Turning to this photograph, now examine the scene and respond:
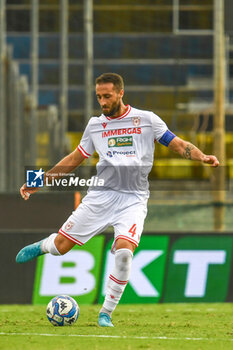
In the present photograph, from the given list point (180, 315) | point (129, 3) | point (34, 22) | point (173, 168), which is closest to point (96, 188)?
point (180, 315)

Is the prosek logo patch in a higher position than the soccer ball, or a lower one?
higher

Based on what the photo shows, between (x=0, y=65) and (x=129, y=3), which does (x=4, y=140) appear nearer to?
(x=0, y=65)

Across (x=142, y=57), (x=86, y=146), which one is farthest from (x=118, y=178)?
(x=142, y=57)

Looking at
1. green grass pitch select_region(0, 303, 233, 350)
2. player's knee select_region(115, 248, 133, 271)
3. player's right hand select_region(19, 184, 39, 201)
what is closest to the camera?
green grass pitch select_region(0, 303, 233, 350)

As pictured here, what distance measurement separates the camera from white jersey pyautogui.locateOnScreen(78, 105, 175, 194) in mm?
9125

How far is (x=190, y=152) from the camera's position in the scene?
9.05 metres

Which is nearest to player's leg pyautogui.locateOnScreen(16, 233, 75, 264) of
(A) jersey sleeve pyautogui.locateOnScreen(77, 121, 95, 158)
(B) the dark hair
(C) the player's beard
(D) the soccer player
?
(D) the soccer player

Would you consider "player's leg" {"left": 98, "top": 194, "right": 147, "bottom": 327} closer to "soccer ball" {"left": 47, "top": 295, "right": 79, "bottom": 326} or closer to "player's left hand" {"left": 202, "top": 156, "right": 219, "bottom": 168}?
"soccer ball" {"left": 47, "top": 295, "right": 79, "bottom": 326}

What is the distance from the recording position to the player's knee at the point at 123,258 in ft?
29.4

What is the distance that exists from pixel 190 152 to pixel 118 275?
1325 millimetres

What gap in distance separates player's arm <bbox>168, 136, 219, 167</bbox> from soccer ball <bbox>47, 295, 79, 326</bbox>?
1.83 metres

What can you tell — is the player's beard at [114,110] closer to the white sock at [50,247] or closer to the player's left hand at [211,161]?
the player's left hand at [211,161]

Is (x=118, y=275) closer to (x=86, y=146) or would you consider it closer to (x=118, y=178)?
(x=118, y=178)

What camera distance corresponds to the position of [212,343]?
7984 millimetres
